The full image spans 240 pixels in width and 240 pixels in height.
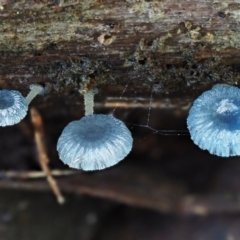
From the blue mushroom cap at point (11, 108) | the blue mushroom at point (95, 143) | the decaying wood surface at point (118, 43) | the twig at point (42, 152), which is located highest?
the decaying wood surface at point (118, 43)

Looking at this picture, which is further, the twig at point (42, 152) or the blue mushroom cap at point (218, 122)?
the twig at point (42, 152)

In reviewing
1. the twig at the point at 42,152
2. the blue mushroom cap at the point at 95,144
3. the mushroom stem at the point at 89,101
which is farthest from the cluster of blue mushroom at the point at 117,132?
the twig at the point at 42,152

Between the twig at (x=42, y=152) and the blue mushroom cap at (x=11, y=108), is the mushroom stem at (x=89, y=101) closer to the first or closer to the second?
the blue mushroom cap at (x=11, y=108)

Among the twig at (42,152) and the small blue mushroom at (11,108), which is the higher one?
the small blue mushroom at (11,108)

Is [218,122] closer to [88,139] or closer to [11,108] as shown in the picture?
[88,139]

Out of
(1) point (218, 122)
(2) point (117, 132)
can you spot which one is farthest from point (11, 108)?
(1) point (218, 122)

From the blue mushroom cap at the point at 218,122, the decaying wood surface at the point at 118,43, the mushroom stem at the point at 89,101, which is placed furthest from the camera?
the mushroom stem at the point at 89,101

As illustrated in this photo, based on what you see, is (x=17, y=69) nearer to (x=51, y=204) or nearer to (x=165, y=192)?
(x=51, y=204)

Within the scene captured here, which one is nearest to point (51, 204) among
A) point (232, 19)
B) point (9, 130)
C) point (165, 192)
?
point (9, 130)
